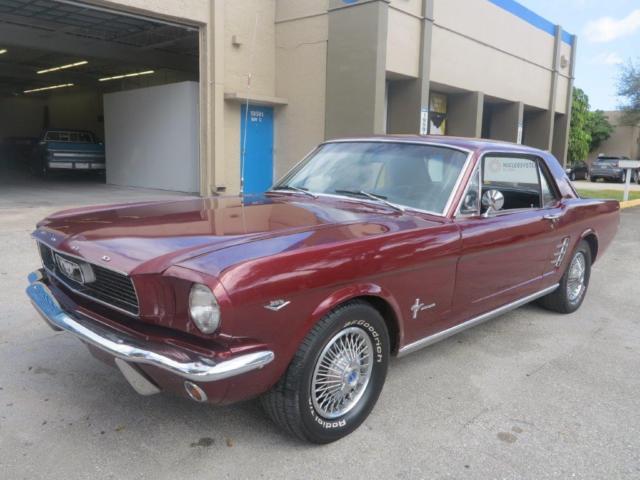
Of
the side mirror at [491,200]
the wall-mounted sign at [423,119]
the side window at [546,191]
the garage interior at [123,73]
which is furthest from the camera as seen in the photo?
Result: the garage interior at [123,73]

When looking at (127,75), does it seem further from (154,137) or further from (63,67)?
(154,137)

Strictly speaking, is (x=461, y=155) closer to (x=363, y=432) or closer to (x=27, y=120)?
(x=363, y=432)

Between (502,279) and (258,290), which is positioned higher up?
(258,290)

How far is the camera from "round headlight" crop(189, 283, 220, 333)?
2410 millimetres

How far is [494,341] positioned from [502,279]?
30.9 inches

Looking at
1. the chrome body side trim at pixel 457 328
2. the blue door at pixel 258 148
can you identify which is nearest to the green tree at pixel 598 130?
the blue door at pixel 258 148

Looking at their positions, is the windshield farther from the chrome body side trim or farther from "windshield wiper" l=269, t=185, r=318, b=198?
the chrome body side trim

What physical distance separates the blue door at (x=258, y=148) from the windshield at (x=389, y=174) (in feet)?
33.1

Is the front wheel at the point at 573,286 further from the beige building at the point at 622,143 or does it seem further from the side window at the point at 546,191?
the beige building at the point at 622,143

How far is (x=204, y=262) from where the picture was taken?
246 centimetres

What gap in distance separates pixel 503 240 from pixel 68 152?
57.0 ft

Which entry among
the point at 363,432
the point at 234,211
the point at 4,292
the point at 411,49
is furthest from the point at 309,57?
the point at 363,432

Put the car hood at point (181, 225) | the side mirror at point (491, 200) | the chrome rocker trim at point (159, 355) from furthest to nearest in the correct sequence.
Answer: the side mirror at point (491, 200), the car hood at point (181, 225), the chrome rocker trim at point (159, 355)

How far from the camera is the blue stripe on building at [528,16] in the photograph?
18.0 metres
